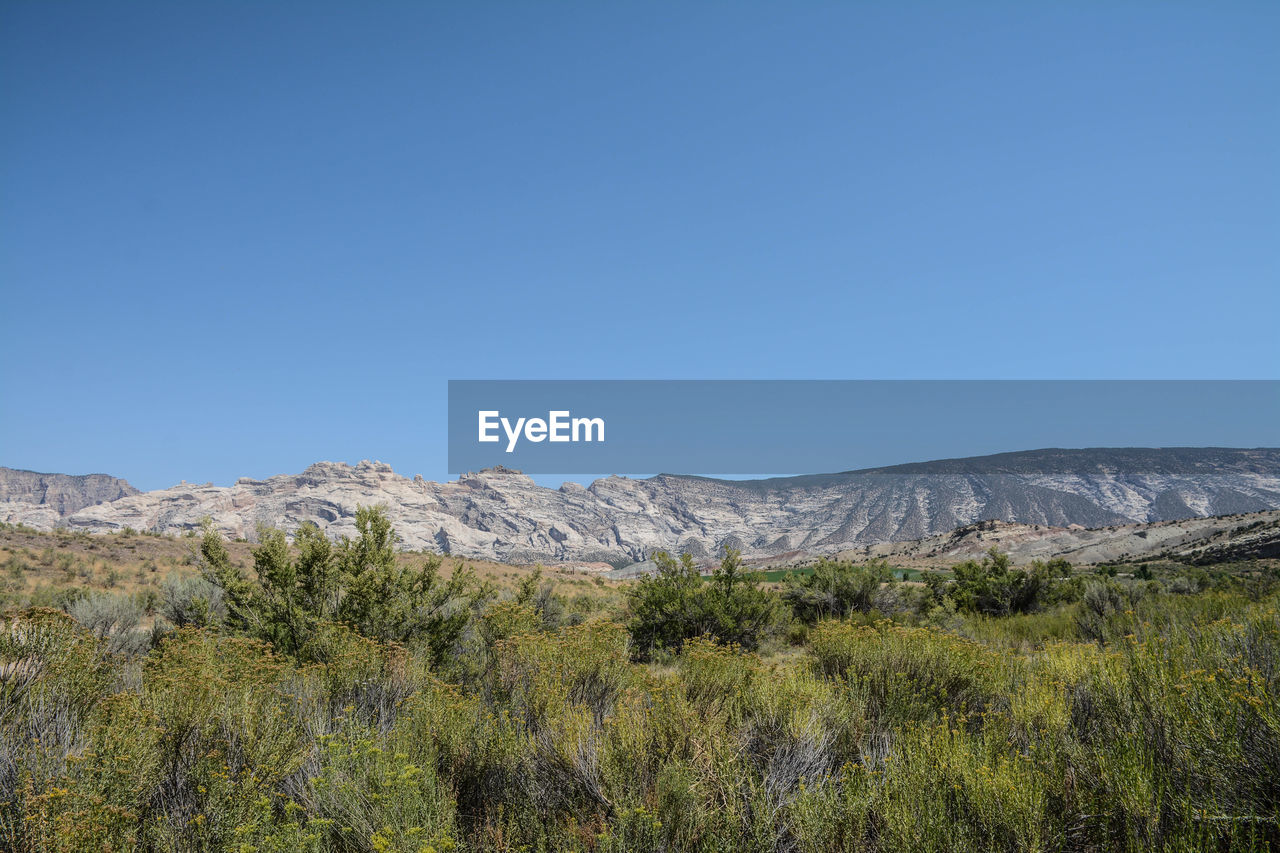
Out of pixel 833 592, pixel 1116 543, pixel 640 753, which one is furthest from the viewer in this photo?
pixel 1116 543

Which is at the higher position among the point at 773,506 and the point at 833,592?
the point at 773,506

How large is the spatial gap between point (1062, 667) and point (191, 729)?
743 centimetres

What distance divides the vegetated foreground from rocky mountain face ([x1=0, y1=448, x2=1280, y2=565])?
8382 cm

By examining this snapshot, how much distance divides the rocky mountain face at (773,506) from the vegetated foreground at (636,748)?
83.8 m

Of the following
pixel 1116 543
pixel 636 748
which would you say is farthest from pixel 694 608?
pixel 1116 543

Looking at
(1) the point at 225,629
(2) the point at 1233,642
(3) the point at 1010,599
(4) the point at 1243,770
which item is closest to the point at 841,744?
(4) the point at 1243,770

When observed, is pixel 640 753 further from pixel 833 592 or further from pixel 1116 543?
pixel 1116 543

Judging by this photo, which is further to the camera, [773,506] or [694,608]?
[773,506]

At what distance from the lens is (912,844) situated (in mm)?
3258

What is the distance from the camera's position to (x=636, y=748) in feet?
14.7

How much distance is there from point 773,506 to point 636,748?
496 ft

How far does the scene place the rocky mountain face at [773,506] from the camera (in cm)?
10612

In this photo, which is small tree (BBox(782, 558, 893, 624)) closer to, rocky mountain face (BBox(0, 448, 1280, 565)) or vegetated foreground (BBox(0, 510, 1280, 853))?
vegetated foreground (BBox(0, 510, 1280, 853))

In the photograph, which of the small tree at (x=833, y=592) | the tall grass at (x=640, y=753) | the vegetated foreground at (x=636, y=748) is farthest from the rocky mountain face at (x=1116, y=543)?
the tall grass at (x=640, y=753)
